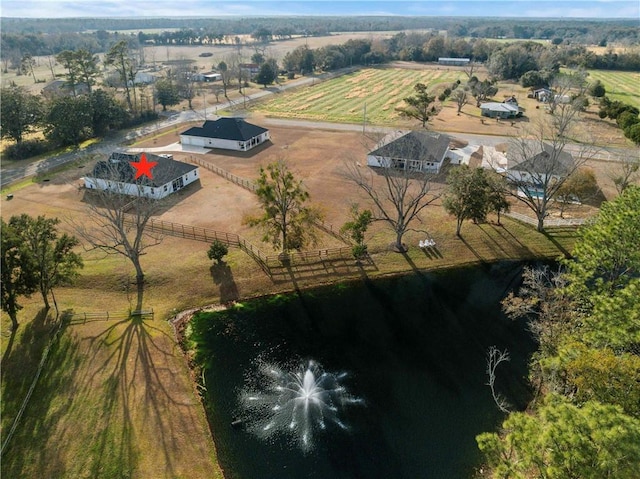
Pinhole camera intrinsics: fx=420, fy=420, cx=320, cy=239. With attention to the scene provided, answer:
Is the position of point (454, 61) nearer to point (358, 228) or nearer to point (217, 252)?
point (358, 228)

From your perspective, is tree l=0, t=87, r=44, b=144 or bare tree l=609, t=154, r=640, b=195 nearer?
bare tree l=609, t=154, r=640, b=195

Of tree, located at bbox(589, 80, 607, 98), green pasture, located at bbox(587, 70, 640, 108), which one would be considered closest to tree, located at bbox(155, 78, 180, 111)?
tree, located at bbox(589, 80, 607, 98)

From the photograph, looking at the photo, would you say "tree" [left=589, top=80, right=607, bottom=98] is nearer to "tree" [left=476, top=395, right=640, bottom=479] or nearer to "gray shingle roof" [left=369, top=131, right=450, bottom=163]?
"gray shingle roof" [left=369, top=131, right=450, bottom=163]

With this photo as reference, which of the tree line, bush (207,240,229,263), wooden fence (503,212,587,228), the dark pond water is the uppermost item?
the tree line

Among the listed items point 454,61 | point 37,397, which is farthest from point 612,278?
point 454,61

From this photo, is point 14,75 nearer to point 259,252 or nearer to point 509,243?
point 259,252

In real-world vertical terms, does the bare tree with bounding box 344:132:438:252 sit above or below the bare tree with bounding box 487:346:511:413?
above

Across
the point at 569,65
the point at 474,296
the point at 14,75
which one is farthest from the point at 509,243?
the point at 14,75
